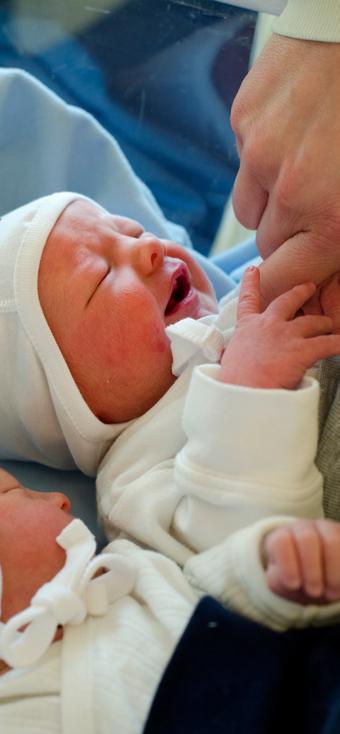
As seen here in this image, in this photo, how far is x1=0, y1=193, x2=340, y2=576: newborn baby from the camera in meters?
0.80

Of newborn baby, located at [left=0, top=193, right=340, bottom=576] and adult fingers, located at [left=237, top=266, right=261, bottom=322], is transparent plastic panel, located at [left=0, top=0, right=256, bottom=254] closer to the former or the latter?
newborn baby, located at [left=0, top=193, right=340, bottom=576]

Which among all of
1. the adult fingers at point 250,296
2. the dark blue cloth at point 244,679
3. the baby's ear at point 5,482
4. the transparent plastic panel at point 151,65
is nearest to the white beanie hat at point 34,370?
the baby's ear at point 5,482

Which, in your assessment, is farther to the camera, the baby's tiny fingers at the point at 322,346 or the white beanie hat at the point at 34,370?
the white beanie hat at the point at 34,370

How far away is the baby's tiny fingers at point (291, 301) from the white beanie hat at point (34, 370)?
0.27 m

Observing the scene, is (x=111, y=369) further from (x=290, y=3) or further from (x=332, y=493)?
(x=290, y=3)

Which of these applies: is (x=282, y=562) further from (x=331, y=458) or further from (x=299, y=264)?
(x=299, y=264)

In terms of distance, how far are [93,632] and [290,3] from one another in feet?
2.13

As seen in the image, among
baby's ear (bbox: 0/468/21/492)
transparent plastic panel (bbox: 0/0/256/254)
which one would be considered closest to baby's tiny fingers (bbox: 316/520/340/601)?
baby's ear (bbox: 0/468/21/492)

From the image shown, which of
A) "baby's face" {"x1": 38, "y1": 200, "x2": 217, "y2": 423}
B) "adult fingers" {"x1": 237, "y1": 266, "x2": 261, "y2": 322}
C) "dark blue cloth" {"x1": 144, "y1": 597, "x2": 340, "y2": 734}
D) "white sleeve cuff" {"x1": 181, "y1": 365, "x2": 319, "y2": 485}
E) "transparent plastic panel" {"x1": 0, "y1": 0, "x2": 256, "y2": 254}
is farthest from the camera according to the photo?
"transparent plastic panel" {"x1": 0, "y1": 0, "x2": 256, "y2": 254}

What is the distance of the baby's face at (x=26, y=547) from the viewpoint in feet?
2.79

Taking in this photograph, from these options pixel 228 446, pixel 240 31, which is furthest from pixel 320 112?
pixel 240 31

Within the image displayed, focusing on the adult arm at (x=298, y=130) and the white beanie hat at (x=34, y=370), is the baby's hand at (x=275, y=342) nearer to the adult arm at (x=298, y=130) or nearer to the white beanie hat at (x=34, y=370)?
the adult arm at (x=298, y=130)

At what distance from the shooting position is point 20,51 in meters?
1.51

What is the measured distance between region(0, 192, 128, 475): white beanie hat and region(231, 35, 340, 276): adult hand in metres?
0.27
